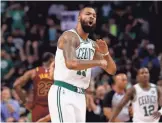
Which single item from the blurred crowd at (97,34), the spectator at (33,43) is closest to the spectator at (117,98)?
the blurred crowd at (97,34)

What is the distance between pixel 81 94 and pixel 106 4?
11339mm

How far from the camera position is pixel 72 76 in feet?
22.1

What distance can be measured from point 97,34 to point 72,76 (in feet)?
35.0

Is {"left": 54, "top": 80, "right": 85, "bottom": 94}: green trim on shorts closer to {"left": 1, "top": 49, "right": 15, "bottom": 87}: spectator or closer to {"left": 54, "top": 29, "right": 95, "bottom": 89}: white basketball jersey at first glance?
{"left": 54, "top": 29, "right": 95, "bottom": 89}: white basketball jersey

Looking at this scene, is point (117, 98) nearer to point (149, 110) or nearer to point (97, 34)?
point (149, 110)

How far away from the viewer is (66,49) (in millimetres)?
6488

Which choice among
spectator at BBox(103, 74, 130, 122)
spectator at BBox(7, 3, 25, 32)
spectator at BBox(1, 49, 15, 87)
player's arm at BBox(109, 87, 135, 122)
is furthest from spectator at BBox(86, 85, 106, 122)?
spectator at BBox(7, 3, 25, 32)

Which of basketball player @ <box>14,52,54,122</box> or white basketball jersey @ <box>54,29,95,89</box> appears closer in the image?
white basketball jersey @ <box>54,29,95,89</box>

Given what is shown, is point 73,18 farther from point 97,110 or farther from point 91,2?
point 97,110

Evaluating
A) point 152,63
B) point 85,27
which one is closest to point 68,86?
point 85,27

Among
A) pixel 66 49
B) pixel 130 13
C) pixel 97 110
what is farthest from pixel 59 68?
pixel 130 13

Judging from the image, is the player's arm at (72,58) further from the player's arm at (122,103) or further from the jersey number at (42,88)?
the player's arm at (122,103)

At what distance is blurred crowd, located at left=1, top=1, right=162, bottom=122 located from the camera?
1569cm

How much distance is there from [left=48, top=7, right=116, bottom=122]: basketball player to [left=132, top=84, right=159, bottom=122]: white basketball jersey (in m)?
3.48
